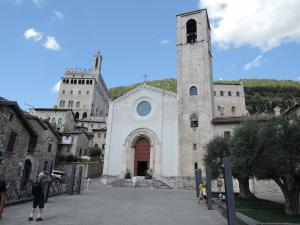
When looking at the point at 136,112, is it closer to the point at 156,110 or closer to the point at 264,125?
the point at 156,110

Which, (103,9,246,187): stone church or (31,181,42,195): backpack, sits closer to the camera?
(31,181,42,195): backpack

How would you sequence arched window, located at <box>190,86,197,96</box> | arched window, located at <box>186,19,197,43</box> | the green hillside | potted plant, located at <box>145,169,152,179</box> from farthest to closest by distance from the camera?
the green hillside, arched window, located at <box>186,19,197,43</box>, arched window, located at <box>190,86,197,96</box>, potted plant, located at <box>145,169,152,179</box>

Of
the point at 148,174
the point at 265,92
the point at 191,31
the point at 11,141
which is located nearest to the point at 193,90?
the point at 191,31

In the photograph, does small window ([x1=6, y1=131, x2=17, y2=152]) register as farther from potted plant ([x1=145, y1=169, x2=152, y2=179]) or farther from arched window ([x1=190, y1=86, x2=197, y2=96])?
arched window ([x1=190, y1=86, x2=197, y2=96])

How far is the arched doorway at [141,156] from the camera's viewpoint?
36.3m

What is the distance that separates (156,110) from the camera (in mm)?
37250

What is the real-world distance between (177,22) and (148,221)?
119ft

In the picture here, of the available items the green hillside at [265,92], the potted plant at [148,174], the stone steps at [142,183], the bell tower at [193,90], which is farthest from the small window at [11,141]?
the green hillside at [265,92]

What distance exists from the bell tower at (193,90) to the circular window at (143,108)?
4.91 metres

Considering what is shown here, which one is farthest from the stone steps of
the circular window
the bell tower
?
the circular window

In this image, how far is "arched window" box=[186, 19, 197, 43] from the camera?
1551 inches

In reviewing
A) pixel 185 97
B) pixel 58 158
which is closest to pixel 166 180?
pixel 185 97

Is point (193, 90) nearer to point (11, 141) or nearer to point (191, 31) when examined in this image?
point (191, 31)

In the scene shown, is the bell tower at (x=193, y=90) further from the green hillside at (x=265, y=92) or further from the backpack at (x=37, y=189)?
the green hillside at (x=265, y=92)
